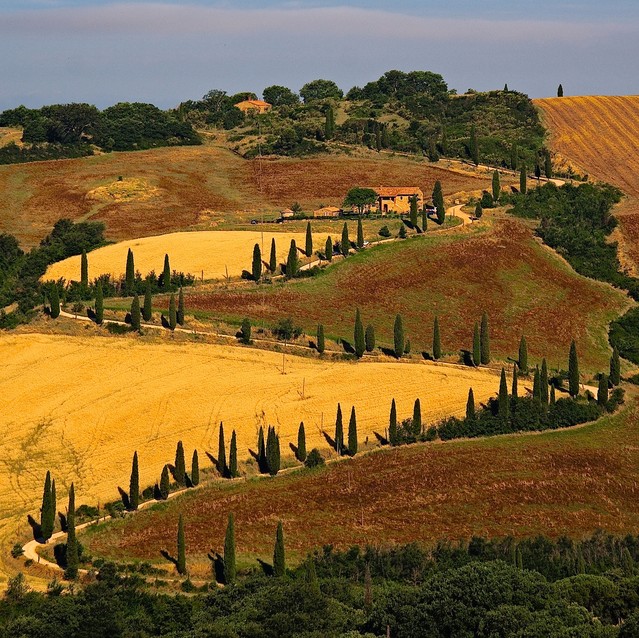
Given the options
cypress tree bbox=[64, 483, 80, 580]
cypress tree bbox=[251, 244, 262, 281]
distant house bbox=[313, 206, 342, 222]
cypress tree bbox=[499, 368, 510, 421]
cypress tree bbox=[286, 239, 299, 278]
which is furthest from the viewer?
distant house bbox=[313, 206, 342, 222]

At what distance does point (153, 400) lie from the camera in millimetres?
105750

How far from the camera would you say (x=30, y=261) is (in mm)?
140125

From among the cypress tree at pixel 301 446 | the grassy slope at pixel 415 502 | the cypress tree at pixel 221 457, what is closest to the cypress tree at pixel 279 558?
the grassy slope at pixel 415 502

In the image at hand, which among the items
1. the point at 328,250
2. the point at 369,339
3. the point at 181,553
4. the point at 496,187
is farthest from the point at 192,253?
the point at 181,553

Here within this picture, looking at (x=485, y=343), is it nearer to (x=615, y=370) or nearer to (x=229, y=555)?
(x=615, y=370)

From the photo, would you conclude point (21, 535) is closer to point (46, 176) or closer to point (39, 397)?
point (39, 397)

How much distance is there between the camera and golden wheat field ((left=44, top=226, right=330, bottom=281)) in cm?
13600

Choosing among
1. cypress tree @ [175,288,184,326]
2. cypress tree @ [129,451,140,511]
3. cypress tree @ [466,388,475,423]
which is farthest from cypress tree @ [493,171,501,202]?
cypress tree @ [129,451,140,511]

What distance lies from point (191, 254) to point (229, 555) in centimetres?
6517

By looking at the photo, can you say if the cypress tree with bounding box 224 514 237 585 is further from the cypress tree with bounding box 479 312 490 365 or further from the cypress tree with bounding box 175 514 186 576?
the cypress tree with bounding box 479 312 490 365

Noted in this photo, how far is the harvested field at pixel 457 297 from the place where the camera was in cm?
12519

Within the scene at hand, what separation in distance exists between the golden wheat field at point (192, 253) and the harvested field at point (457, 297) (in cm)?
653

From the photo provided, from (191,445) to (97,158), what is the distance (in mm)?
104994

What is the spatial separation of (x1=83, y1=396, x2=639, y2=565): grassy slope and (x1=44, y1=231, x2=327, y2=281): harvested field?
42341 millimetres
